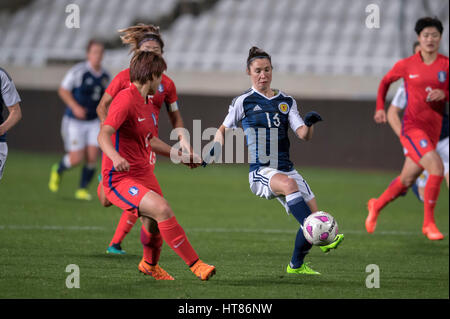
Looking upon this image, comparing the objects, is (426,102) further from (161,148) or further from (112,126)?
(112,126)

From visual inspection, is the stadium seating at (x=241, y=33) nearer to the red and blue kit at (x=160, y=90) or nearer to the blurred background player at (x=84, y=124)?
the blurred background player at (x=84, y=124)

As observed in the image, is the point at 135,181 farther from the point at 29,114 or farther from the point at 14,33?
the point at 14,33

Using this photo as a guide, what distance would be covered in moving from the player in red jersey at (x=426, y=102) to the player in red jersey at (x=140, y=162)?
2.97m

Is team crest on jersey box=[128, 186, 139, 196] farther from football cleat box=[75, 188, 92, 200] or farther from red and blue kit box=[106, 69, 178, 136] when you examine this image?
football cleat box=[75, 188, 92, 200]

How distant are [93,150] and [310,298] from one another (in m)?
6.97

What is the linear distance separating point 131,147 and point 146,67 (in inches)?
25.1

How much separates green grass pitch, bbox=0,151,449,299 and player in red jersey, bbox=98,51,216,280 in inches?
11.3

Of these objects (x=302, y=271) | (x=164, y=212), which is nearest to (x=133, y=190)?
(x=164, y=212)

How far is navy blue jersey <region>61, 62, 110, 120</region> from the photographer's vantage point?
37.9 feet

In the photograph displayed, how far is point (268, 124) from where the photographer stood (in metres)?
6.01

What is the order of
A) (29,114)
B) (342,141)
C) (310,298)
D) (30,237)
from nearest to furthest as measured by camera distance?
(310,298) → (30,237) → (342,141) → (29,114)

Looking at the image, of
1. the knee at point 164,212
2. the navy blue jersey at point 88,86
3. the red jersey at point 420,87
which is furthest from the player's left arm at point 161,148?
the navy blue jersey at point 88,86

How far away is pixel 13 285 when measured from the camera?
17.5ft

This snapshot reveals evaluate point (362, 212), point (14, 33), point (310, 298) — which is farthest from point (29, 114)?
point (310, 298)
